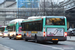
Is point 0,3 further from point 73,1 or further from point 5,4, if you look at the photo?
point 73,1

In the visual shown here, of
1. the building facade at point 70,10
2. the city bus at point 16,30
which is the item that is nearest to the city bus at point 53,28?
the city bus at point 16,30

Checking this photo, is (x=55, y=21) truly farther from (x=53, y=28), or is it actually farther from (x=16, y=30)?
(x=16, y=30)

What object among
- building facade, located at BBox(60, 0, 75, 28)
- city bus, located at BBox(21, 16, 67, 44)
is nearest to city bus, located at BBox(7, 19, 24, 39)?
city bus, located at BBox(21, 16, 67, 44)

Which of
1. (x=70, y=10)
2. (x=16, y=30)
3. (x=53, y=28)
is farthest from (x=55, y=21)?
(x=70, y=10)

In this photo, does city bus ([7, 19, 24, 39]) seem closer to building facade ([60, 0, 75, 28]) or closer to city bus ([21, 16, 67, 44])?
city bus ([21, 16, 67, 44])

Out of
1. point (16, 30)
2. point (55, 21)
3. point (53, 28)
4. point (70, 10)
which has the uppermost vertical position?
point (70, 10)

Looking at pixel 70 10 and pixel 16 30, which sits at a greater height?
pixel 70 10

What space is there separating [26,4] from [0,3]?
105ft

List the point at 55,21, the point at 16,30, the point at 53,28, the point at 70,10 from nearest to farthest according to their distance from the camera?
the point at 53,28 < the point at 55,21 < the point at 16,30 < the point at 70,10

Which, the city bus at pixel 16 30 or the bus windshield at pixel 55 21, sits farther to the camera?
the city bus at pixel 16 30

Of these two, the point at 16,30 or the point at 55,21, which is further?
the point at 16,30

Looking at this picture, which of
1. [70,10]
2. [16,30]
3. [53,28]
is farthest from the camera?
[70,10]

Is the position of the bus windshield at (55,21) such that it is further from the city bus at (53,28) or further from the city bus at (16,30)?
the city bus at (16,30)

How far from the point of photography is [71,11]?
6969 centimetres
